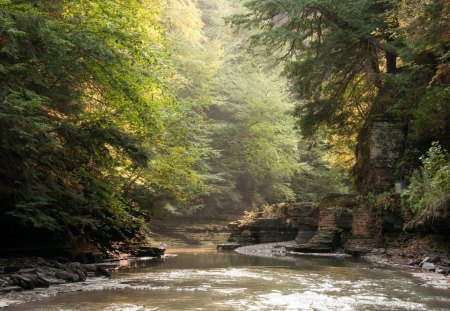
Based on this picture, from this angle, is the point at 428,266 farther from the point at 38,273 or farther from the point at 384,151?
the point at 38,273

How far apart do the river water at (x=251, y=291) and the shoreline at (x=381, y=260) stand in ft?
1.24

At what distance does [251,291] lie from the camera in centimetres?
986

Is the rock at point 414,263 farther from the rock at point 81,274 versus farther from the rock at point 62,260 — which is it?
the rock at point 62,260

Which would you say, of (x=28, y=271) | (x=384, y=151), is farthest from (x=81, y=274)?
(x=384, y=151)

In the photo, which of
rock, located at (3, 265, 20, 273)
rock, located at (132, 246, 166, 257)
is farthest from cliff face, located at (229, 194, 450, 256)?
rock, located at (3, 265, 20, 273)

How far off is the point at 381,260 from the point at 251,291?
8449 mm

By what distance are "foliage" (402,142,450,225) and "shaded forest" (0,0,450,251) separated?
45 mm

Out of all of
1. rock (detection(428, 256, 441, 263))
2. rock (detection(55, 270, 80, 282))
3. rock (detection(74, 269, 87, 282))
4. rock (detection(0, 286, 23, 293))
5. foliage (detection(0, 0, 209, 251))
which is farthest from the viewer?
rock (detection(428, 256, 441, 263))

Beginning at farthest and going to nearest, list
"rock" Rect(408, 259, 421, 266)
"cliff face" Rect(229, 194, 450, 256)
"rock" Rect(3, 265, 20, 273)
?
"cliff face" Rect(229, 194, 450, 256) < "rock" Rect(408, 259, 421, 266) < "rock" Rect(3, 265, 20, 273)

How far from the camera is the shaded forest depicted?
10.9 metres

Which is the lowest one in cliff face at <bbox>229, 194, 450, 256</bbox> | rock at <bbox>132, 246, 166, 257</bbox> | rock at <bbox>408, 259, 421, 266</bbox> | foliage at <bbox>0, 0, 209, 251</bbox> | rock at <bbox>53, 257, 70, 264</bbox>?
rock at <bbox>408, 259, 421, 266</bbox>

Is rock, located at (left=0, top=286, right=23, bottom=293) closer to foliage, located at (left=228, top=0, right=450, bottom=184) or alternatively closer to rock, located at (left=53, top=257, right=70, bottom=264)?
rock, located at (left=53, top=257, right=70, bottom=264)

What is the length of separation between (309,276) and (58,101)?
737cm

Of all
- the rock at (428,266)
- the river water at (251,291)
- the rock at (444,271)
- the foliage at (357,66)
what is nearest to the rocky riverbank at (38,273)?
the river water at (251,291)
